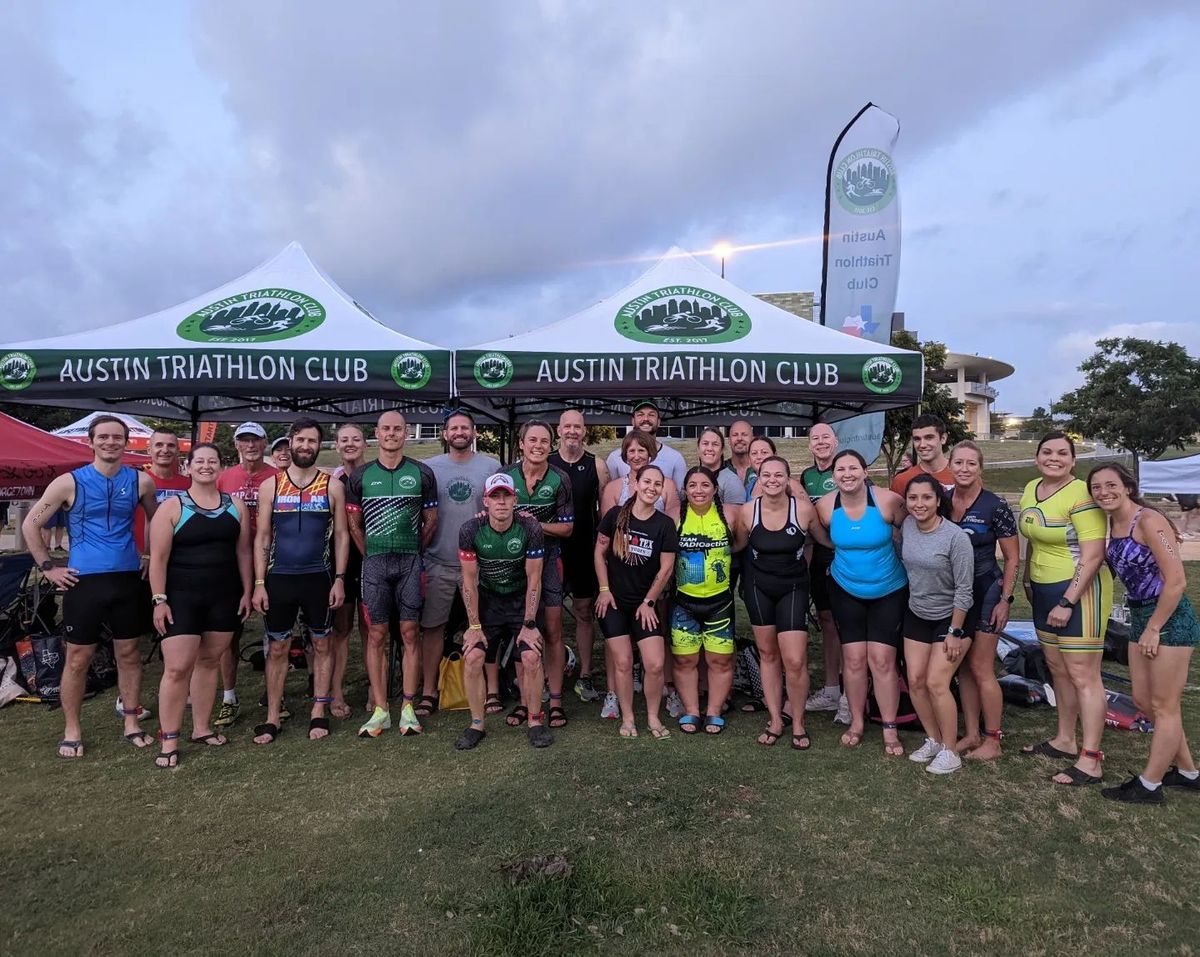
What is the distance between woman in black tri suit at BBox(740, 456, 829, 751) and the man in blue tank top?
12.2ft

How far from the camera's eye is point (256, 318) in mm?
5230

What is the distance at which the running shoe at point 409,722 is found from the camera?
4152 millimetres

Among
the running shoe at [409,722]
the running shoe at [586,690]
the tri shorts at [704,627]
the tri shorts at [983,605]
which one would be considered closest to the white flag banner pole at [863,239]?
the tri shorts at [983,605]

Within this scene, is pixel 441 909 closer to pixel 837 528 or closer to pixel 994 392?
pixel 837 528

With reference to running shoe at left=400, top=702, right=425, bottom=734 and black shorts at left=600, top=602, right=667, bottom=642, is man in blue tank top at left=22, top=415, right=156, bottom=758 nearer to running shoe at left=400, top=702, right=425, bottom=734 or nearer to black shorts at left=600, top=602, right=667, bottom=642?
running shoe at left=400, top=702, right=425, bottom=734

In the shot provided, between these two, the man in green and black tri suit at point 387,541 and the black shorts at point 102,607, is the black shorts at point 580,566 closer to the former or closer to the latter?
the man in green and black tri suit at point 387,541

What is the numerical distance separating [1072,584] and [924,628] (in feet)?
2.42

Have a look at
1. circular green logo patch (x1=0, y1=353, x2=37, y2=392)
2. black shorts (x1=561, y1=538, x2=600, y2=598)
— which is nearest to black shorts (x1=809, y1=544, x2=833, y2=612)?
black shorts (x1=561, y1=538, x2=600, y2=598)

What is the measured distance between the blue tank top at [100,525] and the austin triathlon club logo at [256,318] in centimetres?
148

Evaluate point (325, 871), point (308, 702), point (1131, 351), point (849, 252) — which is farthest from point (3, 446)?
point (1131, 351)

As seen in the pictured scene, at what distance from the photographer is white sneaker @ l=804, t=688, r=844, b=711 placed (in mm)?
4629

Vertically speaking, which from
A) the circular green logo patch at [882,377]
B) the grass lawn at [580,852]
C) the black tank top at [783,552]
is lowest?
the grass lawn at [580,852]

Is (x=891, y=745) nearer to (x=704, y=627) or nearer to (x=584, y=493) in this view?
(x=704, y=627)

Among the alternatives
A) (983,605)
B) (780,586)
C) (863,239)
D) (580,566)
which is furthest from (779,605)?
(863,239)
